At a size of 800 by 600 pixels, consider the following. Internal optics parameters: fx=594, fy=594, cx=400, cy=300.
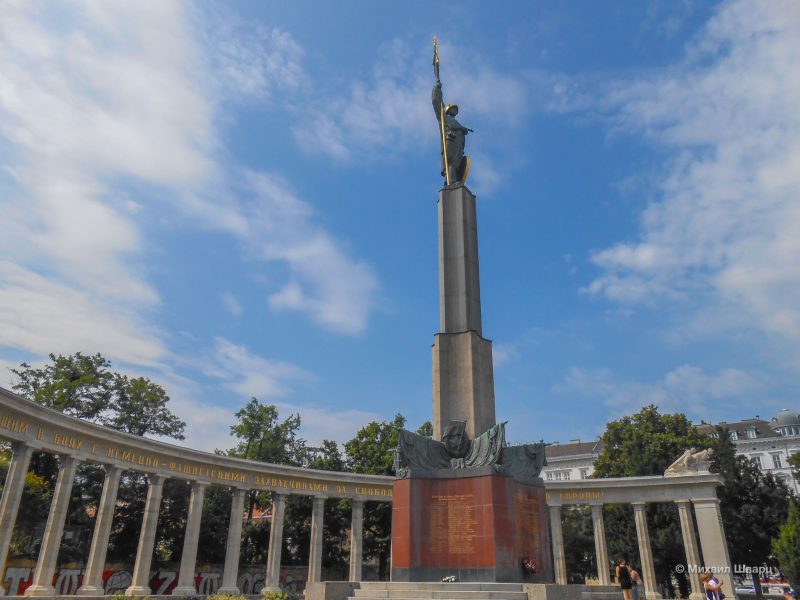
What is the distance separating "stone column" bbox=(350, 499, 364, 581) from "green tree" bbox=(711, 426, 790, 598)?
26535mm

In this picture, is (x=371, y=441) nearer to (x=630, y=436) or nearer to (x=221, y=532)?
(x=221, y=532)

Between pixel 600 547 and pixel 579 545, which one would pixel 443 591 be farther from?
pixel 579 545

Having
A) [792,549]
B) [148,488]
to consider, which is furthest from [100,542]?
[792,549]

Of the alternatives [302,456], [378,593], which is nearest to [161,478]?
[302,456]

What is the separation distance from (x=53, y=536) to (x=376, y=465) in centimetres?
2625

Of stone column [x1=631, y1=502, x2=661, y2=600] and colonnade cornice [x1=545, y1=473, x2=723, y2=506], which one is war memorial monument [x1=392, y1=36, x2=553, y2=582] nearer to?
colonnade cornice [x1=545, y1=473, x2=723, y2=506]

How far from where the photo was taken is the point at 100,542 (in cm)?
3147

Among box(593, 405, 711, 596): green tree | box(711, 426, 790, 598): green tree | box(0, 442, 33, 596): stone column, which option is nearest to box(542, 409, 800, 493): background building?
box(593, 405, 711, 596): green tree

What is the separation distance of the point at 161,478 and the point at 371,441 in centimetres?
2045

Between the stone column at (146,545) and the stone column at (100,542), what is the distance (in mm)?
1746

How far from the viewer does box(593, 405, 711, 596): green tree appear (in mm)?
44938

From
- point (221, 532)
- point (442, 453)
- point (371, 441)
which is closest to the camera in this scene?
point (442, 453)

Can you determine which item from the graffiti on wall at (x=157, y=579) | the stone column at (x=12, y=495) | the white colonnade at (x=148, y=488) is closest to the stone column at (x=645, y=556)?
the white colonnade at (x=148, y=488)

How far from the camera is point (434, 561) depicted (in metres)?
17.2
